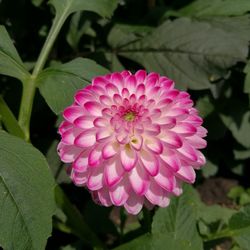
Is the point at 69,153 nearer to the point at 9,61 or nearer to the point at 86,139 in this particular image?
the point at 86,139

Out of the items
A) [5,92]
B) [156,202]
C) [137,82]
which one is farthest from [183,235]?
[5,92]

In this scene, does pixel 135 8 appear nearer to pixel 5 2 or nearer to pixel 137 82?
pixel 5 2

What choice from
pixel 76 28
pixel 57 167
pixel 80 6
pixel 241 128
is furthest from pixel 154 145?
pixel 241 128

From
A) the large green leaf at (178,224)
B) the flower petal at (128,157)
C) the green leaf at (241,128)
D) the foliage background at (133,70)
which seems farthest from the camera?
the green leaf at (241,128)

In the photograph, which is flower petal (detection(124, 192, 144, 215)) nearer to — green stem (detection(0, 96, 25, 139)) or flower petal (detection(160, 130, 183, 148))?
flower petal (detection(160, 130, 183, 148))

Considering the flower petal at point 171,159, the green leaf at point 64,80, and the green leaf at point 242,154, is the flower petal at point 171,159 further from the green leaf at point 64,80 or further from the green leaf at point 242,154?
the green leaf at point 242,154

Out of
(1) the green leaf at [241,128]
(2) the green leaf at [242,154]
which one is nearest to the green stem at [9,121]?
(1) the green leaf at [241,128]
